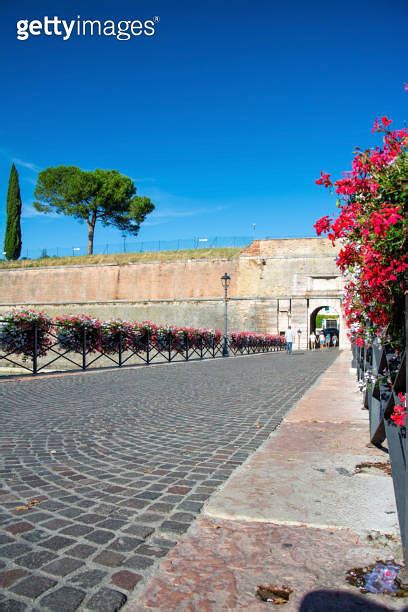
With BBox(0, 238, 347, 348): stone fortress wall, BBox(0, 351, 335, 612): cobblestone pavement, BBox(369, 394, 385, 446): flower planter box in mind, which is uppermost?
BBox(0, 238, 347, 348): stone fortress wall

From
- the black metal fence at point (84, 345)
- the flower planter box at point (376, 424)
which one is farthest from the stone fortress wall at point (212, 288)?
the flower planter box at point (376, 424)

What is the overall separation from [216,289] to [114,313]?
891 cm

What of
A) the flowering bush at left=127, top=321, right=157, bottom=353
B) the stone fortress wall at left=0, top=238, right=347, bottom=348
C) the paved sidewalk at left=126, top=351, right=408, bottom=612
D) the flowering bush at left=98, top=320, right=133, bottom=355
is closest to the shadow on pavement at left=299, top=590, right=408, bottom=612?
the paved sidewalk at left=126, top=351, right=408, bottom=612

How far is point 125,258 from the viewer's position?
131ft

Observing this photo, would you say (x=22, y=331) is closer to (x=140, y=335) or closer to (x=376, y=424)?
(x=140, y=335)

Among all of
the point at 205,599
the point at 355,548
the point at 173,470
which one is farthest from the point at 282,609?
the point at 173,470

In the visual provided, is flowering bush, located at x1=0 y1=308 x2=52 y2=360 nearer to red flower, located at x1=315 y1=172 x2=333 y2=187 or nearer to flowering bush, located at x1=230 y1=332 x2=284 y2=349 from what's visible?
red flower, located at x1=315 y1=172 x2=333 y2=187

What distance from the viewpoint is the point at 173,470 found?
116 inches

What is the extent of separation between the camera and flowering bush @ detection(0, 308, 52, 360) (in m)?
9.61

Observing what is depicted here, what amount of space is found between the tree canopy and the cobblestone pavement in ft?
141

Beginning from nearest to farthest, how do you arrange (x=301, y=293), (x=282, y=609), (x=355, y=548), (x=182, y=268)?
1. (x=282, y=609)
2. (x=355, y=548)
3. (x=301, y=293)
4. (x=182, y=268)

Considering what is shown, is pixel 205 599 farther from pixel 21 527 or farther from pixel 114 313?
pixel 114 313

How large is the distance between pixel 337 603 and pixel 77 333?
10.6m

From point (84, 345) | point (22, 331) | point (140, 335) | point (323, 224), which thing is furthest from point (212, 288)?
point (323, 224)
